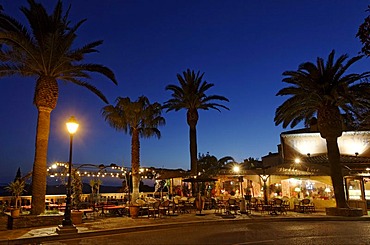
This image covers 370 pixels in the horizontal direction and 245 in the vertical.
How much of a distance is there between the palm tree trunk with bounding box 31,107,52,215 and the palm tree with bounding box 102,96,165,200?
10951 millimetres

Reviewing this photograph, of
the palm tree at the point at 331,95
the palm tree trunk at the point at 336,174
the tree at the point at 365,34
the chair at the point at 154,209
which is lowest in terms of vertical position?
the chair at the point at 154,209

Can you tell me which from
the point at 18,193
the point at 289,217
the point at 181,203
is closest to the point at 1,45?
the point at 18,193

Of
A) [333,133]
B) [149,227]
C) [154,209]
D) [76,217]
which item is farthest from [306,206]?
[76,217]

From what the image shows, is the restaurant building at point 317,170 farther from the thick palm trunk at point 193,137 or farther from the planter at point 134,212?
the planter at point 134,212

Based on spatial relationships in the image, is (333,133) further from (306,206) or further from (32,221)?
(32,221)

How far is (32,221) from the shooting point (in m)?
14.4

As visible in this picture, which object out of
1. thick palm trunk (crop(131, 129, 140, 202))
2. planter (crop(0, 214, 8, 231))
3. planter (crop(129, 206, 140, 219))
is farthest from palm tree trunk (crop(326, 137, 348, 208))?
planter (crop(0, 214, 8, 231))

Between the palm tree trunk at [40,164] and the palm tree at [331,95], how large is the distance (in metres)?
14.3

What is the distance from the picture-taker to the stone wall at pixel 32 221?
46.1 feet

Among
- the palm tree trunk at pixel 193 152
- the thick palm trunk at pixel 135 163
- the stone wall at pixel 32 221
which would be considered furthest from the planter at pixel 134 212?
the palm tree trunk at pixel 193 152

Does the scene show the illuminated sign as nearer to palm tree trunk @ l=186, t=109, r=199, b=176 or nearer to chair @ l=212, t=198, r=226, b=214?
palm tree trunk @ l=186, t=109, r=199, b=176

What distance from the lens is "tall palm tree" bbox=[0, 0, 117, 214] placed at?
15273mm

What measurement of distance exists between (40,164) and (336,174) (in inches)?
658

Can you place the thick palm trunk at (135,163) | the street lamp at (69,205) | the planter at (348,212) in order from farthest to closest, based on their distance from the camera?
the thick palm trunk at (135,163) → the planter at (348,212) → the street lamp at (69,205)
